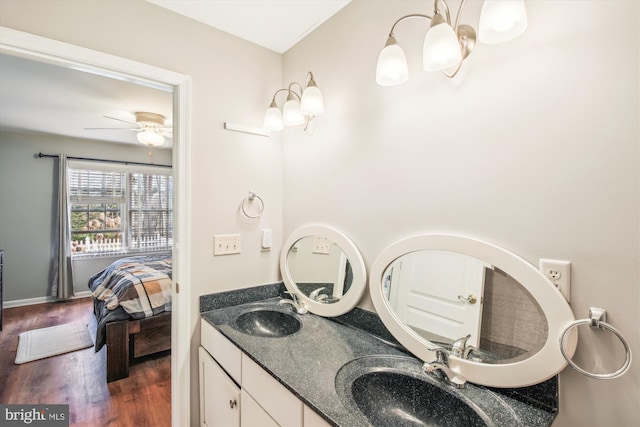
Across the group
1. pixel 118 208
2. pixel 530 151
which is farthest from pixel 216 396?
pixel 118 208

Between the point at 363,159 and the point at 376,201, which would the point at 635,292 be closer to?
the point at 376,201

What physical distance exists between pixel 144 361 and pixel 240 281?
5.74 ft

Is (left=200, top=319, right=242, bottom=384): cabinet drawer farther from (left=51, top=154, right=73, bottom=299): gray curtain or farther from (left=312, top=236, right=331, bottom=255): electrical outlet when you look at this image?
(left=51, top=154, right=73, bottom=299): gray curtain

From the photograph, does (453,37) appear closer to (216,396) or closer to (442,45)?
(442,45)

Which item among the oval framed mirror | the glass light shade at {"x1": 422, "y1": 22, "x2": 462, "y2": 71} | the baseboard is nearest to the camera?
the glass light shade at {"x1": 422, "y1": 22, "x2": 462, "y2": 71}

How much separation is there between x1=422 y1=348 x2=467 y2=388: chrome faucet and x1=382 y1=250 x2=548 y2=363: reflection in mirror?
61 mm

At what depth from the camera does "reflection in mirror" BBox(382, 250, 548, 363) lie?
93cm

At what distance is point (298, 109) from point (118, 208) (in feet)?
15.0

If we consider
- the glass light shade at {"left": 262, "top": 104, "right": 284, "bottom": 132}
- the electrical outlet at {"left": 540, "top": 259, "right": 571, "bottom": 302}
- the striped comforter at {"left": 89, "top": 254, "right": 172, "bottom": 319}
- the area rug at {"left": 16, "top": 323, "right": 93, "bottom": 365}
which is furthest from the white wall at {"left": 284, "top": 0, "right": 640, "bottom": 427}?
the area rug at {"left": 16, "top": 323, "right": 93, "bottom": 365}

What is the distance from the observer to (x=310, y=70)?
171cm

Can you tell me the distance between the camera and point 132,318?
8.32ft

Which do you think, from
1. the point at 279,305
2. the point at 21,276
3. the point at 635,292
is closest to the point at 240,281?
the point at 279,305

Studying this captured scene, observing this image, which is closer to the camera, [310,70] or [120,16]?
[120,16]

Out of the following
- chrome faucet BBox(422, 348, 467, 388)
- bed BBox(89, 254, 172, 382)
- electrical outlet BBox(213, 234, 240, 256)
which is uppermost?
electrical outlet BBox(213, 234, 240, 256)
